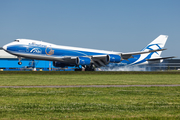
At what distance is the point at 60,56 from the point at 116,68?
1697cm

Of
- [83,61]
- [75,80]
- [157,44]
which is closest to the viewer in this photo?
[75,80]

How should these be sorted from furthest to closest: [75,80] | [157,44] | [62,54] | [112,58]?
[157,44] < [112,58] < [62,54] < [75,80]

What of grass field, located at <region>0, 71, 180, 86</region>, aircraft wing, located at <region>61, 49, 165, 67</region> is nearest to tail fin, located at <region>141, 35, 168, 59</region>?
aircraft wing, located at <region>61, 49, 165, 67</region>

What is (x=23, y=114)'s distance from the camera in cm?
882

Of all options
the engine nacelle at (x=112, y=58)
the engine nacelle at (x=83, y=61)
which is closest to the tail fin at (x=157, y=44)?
the engine nacelle at (x=112, y=58)

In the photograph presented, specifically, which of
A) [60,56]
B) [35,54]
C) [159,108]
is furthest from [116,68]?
[159,108]

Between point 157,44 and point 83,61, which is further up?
point 157,44

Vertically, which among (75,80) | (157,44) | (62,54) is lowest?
(75,80)

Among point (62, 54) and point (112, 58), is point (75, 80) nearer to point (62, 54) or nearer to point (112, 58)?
point (62, 54)

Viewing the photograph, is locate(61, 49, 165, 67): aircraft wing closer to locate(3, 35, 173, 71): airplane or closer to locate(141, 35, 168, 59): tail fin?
locate(3, 35, 173, 71): airplane

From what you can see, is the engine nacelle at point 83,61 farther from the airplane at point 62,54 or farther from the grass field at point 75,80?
the grass field at point 75,80

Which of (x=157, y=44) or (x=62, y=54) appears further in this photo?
(x=157, y=44)

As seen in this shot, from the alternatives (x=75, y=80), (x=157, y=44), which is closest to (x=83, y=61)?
(x=75, y=80)

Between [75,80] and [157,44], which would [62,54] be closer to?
[75,80]
